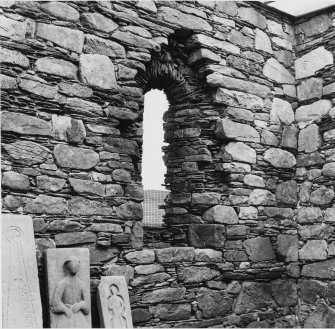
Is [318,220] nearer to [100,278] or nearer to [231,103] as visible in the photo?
[231,103]

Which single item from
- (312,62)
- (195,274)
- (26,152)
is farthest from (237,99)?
(26,152)

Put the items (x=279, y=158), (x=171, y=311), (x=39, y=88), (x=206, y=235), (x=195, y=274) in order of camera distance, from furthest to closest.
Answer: (x=279, y=158) < (x=206, y=235) < (x=195, y=274) < (x=171, y=311) < (x=39, y=88)

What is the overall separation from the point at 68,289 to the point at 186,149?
6.93 feet

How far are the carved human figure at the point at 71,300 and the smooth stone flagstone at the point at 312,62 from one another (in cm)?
360

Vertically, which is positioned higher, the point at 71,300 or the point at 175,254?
the point at 175,254

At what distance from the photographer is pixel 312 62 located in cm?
591

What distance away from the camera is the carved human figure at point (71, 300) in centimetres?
371

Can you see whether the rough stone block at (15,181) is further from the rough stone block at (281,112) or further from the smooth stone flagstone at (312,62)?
the smooth stone flagstone at (312,62)

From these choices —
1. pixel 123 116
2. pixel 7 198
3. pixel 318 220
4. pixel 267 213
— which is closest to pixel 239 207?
pixel 267 213

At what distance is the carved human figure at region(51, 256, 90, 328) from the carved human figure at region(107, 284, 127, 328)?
0.79ft

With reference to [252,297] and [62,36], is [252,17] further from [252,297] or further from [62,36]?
[252,297]

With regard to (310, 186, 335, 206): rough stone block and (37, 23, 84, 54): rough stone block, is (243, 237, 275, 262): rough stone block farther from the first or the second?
(37, 23, 84, 54): rough stone block

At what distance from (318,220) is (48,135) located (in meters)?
3.12

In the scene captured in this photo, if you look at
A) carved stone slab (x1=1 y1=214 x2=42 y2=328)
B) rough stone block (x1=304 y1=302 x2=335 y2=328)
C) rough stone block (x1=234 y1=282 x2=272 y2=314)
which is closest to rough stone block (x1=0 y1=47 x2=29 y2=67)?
carved stone slab (x1=1 y1=214 x2=42 y2=328)
